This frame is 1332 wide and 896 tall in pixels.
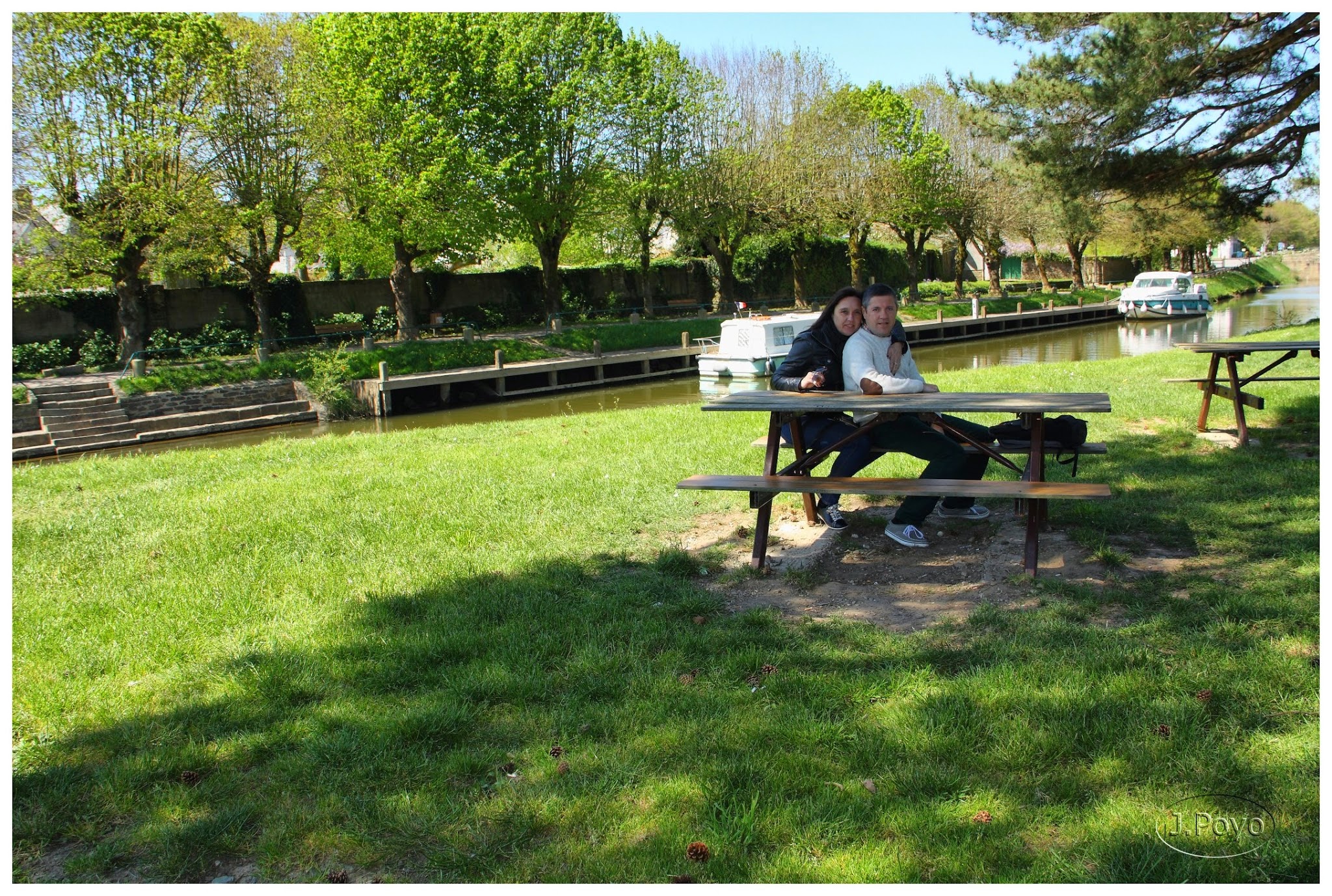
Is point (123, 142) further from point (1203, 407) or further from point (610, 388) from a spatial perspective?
point (1203, 407)

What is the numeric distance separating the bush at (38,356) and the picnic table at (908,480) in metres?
28.5

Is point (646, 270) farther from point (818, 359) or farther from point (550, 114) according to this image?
point (818, 359)

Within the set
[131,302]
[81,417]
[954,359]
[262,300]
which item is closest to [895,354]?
[81,417]

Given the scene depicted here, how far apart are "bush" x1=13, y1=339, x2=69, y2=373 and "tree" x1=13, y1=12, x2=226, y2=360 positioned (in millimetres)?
2438

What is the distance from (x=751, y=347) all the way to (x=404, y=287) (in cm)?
1291

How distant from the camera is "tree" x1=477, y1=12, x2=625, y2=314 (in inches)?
1288

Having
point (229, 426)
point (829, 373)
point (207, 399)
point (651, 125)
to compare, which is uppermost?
point (651, 125)

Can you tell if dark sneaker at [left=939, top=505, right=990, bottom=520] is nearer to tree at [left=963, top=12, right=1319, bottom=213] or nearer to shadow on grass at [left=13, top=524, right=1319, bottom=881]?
shadow on grass at [left=13, top=524, right=1319, bottom=881]

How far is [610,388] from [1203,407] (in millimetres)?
24146

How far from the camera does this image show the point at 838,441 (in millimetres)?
5895

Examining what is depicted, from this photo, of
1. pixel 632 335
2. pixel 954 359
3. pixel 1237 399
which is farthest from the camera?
pixel 632 335

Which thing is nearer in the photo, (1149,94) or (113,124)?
(1149,94)

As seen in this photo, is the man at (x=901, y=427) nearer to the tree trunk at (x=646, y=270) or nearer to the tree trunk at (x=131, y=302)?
the tree trunk at (x=131, y=302)

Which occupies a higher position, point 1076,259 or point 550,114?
point 550,114
